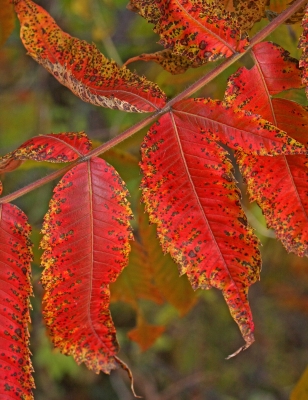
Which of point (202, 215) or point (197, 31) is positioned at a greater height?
point (197, 31)

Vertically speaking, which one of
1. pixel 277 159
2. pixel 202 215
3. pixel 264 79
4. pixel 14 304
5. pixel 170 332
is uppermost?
pixel 264 79

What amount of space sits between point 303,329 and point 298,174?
2826 millimetres

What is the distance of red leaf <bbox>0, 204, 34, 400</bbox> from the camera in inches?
29.4

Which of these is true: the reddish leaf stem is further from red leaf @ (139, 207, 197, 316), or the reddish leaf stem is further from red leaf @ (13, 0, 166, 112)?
red leaf @ (139, 207, 197, 316)

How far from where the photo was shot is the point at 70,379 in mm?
3152

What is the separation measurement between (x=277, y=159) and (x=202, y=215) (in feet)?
0.53

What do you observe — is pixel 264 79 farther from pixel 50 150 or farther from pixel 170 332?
pixel 170 332

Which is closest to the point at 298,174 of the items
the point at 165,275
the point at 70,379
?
the point at 165,275

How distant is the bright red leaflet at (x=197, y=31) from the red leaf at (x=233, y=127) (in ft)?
0.30

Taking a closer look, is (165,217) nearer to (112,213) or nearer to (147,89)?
(112,213)

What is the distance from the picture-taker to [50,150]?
795mm

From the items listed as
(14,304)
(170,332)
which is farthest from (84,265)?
(170,332)

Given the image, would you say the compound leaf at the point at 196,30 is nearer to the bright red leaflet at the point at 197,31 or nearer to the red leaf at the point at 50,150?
the bright red leaflet at the point at 197,31

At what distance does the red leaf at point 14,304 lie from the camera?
75 cm
